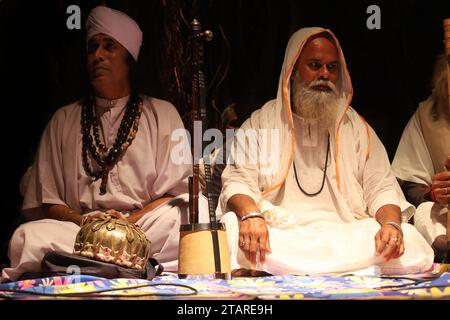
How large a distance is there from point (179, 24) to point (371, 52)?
1244mm

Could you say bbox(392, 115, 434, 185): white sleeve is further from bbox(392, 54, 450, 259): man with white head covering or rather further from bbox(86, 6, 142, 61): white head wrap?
bbox(86, 6, 142, 61): white head wrap

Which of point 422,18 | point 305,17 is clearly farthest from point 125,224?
point 422,18

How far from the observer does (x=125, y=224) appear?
404 centimetres

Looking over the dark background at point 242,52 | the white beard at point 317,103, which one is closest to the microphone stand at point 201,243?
the dark background at point 242,52

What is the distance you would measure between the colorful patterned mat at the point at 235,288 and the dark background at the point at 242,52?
1.01m

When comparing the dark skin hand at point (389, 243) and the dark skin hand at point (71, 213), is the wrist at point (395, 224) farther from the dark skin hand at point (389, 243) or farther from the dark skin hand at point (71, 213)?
the dark skin hand at point (71, 213)

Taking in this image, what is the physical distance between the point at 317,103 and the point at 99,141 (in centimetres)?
137

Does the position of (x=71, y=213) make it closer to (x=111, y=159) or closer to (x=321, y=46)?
(x=111, y=159)

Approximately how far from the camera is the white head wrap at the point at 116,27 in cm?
463

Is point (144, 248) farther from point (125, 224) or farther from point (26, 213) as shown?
point (26, 213)

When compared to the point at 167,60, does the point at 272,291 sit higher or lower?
lower

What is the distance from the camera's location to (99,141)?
4676 millimetres

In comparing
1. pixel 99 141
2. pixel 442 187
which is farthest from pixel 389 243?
pixel 99 141

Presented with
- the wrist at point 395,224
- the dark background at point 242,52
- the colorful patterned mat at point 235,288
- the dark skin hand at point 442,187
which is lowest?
the colorful patterned mat at point 235,288
